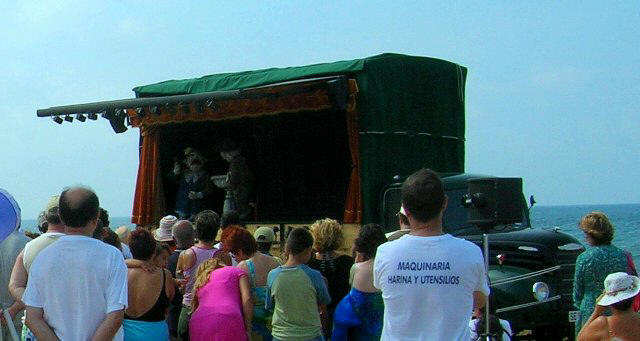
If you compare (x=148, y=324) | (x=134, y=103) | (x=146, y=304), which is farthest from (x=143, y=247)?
(x=134, y=103)

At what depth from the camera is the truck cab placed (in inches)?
368

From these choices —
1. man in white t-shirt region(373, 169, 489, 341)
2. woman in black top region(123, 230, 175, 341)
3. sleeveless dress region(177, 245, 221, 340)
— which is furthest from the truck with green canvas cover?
man in white t-shirt region(373, 169, 489, 341)

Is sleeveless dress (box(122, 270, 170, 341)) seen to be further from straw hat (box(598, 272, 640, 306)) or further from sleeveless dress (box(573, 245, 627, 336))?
sleeveless dress (box(573, 245, 627, 336))

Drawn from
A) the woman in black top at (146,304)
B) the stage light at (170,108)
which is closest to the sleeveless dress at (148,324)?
the woman in black top at (146,304)

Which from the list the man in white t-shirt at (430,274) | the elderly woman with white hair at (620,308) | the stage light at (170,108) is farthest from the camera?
the stage light at (170,108)

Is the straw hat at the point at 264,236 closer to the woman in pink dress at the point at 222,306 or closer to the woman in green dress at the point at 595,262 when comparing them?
the woman in pink dress at the point at 222,306

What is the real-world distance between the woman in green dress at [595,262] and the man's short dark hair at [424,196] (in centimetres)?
401

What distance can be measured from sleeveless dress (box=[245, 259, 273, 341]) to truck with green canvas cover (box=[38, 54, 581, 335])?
2.78 meters

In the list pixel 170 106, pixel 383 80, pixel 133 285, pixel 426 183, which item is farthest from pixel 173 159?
pixel 426 183

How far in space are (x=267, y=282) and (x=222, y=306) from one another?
48 centimetres

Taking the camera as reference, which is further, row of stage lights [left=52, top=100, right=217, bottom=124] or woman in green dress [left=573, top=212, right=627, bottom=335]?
row of stage lights [left=52, top=100, right=217, bottom=124]

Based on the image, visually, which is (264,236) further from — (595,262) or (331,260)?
(595,262)

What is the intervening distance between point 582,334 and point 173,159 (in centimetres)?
855

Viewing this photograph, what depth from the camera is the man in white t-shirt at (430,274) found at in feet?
13.7
